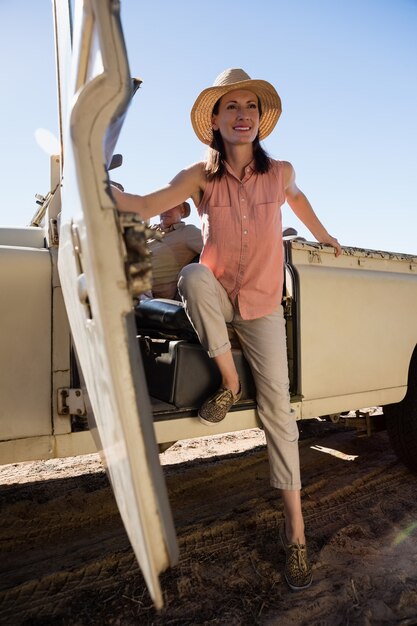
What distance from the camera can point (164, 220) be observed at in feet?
10.8

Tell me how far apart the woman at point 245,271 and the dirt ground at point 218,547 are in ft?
0.66

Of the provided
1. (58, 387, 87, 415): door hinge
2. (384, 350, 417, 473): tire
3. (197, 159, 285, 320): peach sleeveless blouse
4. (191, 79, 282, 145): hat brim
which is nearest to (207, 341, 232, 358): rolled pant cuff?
(197, 159, 285, 320): peach sleeveless blouse

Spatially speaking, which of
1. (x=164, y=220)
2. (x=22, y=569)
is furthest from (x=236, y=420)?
(x=164, y=220)

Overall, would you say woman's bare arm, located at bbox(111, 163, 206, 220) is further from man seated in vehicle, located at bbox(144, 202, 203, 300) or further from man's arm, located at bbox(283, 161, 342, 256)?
man seated in vehicle, located at bbox(144, 202, 203, 300)

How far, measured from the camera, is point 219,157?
2.16 metres

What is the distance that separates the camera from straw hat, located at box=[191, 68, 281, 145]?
2.15 metres

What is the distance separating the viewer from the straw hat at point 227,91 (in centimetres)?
215

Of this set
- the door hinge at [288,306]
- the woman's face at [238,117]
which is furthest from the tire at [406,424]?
the woman's face at [238,117]

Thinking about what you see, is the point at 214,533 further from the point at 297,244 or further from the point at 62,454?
the point at 297,244

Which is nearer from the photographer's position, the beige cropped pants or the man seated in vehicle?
the beige cropped pants

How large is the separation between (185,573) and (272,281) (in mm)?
1279

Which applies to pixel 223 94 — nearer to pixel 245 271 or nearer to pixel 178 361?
pixel 245 271

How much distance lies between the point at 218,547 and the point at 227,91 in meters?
2.07

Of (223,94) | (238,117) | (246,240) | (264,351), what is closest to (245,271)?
(246,240)
